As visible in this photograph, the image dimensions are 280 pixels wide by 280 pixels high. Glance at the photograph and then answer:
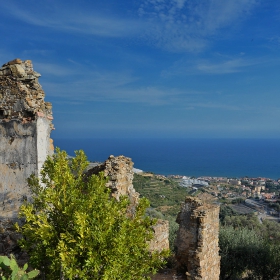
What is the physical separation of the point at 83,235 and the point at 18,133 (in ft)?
11.9

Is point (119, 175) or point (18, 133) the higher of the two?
point (18, 133)

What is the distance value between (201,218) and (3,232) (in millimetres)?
4873

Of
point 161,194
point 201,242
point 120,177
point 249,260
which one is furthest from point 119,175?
point 161,194

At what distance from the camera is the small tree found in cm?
394

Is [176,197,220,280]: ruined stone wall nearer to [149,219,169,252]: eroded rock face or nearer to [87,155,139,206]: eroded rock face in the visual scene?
[149,219,169,252]: eroded rock face

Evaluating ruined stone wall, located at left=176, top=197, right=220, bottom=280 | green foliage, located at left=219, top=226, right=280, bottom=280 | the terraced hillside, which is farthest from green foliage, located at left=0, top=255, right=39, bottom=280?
the terraced hillside

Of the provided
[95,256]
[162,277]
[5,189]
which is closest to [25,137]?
[5,189]

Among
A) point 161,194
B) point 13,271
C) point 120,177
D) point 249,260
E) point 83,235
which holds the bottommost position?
point 249,260

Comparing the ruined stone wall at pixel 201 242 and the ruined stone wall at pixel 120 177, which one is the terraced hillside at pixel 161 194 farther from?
the ruined stone wall at pixel 120 177

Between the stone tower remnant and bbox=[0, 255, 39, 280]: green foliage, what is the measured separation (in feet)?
6.22

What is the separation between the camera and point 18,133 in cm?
659

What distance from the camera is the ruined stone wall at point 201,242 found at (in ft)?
→ 25.5

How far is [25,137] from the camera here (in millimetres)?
6535

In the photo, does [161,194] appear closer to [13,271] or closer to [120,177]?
[120,177]
